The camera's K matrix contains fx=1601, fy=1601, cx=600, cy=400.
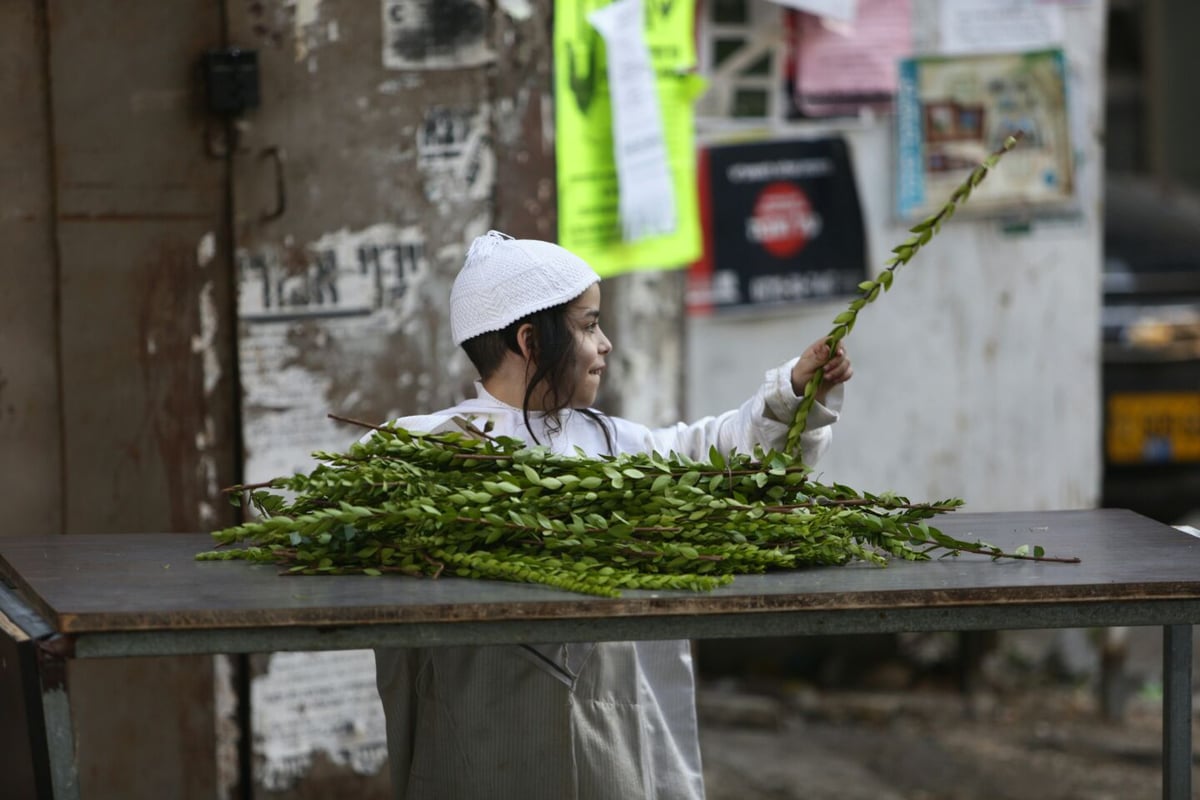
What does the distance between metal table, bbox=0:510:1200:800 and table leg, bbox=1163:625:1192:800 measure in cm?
23

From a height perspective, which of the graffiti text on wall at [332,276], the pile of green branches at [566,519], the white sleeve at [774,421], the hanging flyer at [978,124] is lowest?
the pile of green branches at [566,519]

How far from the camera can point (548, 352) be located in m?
2.71

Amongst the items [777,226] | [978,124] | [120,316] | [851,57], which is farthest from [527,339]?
[978,124]

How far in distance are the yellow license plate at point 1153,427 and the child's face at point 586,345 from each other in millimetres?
3337

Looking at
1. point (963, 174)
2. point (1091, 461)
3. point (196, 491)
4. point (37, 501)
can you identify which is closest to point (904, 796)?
point (1091, 461)

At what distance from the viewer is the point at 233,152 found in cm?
363

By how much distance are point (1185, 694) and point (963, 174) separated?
2817mm

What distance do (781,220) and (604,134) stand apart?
1.20 metres

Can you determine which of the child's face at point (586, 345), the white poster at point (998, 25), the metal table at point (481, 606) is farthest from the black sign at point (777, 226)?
the metal table at point (481, 606)

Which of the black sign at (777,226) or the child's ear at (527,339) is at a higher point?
the black sign at (777,226)

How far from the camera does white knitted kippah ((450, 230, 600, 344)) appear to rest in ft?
8.84

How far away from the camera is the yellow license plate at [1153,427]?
559 centimetres

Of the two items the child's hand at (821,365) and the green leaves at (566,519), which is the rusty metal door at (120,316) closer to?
the green leaves at (566,519)

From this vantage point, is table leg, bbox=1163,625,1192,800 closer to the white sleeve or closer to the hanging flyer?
the white sleeve
